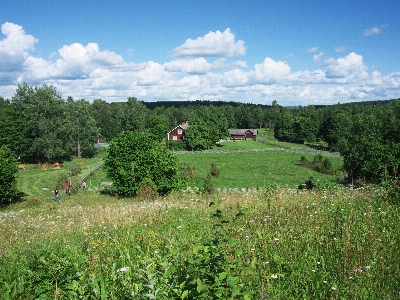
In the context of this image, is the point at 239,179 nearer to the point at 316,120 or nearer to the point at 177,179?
the point at 177,179

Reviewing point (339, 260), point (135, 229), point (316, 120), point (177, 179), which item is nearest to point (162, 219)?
point (135, 229)

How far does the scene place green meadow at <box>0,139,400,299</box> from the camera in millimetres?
3410

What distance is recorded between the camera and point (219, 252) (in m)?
3.45

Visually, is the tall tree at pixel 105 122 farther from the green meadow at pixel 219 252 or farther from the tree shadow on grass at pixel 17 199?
the green meadow at pixel 219 252

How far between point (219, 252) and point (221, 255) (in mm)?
108

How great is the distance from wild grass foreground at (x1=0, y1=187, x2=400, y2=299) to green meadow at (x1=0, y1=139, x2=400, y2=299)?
0.02m

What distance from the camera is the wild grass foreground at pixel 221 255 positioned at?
3383 millimetres

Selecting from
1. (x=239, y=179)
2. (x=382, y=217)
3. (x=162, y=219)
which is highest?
(x=382, y=217)

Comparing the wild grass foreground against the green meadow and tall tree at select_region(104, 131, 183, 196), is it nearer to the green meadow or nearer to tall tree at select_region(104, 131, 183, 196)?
the green meadow

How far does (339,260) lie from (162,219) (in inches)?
176

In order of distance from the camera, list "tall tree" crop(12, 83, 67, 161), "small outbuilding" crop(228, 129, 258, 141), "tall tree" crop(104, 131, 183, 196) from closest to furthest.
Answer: "tall tree" crop(104, 131, 183, 196) → "tall tree" crop(12, 83, 67, 161) → "small outbuilding" crop(228, 129, 258, 141)

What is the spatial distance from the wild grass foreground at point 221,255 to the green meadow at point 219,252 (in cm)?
2

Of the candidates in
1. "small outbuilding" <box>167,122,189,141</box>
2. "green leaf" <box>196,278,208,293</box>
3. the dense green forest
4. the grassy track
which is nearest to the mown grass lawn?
the dense green forest

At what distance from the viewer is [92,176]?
41406mm
